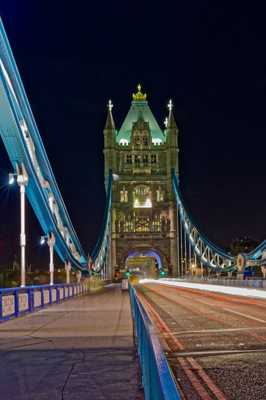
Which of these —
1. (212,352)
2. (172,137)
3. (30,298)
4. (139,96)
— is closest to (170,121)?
(172,137)

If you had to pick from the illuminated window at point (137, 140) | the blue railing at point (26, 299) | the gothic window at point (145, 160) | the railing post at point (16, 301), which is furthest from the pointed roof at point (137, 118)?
the railing post at point (16, 301)

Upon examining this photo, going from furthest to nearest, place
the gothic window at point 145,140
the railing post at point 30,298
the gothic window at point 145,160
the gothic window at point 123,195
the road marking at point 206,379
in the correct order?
1. the gothic window at point 145,140
2. the gothic window at point 145,160
3. the gothic window at point 123,195
4. the railing post at point 30,298
5. the road marking at point 206,379

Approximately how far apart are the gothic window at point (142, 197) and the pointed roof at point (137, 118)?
17173mm

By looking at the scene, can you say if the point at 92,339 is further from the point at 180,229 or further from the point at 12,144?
the point at 180,229

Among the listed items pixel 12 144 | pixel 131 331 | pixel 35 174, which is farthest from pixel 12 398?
pixel 35 174

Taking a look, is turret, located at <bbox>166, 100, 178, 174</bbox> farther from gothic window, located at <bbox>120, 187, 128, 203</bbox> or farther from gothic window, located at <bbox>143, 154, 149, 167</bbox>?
gothic window, located at <bbox>120, 187, 128, 203</bbox>

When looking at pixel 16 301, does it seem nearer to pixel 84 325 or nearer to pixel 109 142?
pixel 84 325

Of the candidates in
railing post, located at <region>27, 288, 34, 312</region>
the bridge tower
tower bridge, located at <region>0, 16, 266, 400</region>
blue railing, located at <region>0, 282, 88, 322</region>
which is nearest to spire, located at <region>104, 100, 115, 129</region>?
the bridge tower

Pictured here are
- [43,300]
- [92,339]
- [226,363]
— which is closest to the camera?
[226,363]

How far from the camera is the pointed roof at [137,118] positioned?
18270 cm

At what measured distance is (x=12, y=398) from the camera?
30.3 ft

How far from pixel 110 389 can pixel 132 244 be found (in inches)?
6021

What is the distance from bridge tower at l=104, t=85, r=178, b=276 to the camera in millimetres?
162750

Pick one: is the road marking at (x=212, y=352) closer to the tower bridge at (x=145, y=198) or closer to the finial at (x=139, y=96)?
the tower bridge at (x=145, y=198)
